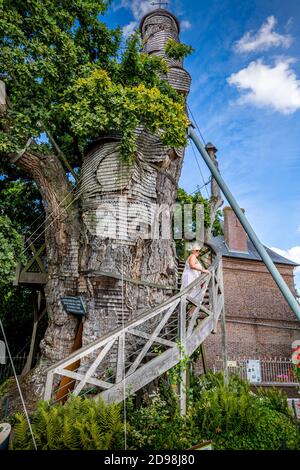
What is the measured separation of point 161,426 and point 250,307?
1358cm

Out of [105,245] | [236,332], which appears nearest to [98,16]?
[105,245]

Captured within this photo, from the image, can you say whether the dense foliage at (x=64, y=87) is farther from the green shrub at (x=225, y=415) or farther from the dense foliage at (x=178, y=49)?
the green shrub at (x=225, y=415)

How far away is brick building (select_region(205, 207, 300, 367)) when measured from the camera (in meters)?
15.7

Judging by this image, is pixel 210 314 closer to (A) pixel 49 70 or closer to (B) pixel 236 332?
(A) pixel 49 70

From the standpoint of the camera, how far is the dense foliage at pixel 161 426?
3.36 meters

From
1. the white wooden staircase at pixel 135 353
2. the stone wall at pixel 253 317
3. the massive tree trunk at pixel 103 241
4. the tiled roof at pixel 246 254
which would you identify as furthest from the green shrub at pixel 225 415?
the tiled roof at pixel 246 254

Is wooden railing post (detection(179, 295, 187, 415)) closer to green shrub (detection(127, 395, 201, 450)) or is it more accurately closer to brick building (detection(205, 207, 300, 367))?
green shrub (detection(127, 395, 201, 450))

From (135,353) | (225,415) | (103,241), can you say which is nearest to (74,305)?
(103,241)

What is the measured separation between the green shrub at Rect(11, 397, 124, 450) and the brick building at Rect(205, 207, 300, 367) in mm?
12721

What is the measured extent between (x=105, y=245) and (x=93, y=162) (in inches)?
84.6

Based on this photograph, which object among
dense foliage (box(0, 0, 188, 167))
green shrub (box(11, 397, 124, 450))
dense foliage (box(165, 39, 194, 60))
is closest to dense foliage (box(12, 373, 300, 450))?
green shrub (box(11, 397, 124, 450))

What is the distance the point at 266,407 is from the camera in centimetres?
645

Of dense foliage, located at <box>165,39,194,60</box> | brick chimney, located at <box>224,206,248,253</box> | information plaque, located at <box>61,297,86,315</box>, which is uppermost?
dense foliage, located at <box>165,39,194,60</box>
